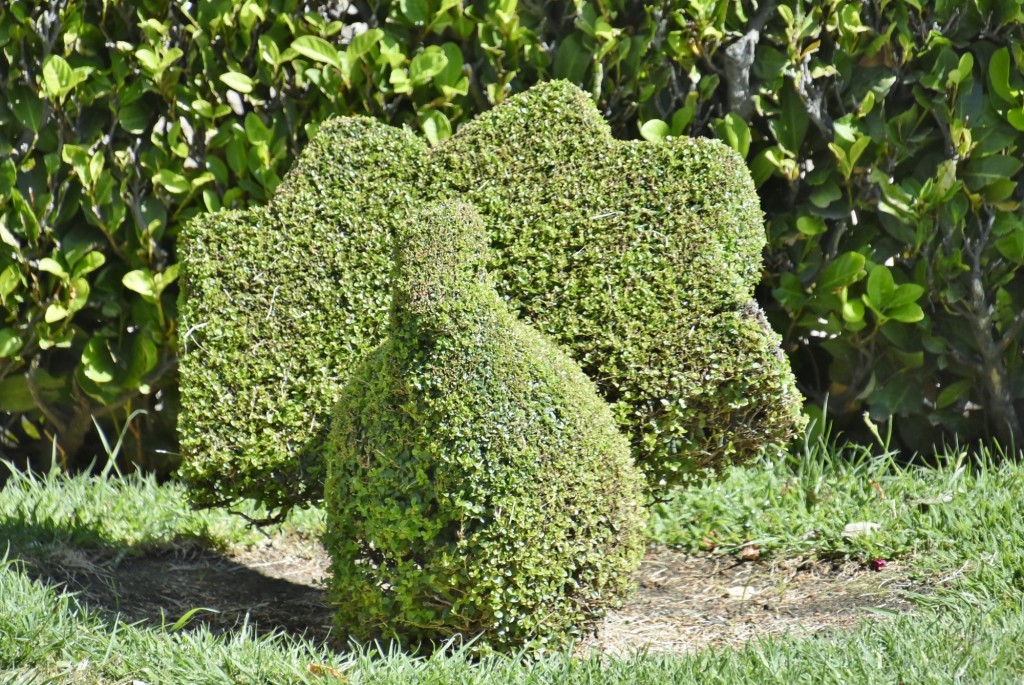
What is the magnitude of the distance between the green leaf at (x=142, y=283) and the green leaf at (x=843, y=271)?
2714 millimetres

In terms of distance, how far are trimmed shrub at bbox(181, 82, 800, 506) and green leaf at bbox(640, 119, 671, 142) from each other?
0.67 m

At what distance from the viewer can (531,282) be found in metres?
3.52

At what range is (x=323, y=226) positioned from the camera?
11.9 feet

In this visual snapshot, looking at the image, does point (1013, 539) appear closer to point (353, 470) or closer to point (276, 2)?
point (353, 470)

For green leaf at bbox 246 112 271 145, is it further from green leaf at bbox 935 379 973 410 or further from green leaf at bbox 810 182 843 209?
green leaf at bbox 935 379 973 410

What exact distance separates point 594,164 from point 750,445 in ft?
3.36

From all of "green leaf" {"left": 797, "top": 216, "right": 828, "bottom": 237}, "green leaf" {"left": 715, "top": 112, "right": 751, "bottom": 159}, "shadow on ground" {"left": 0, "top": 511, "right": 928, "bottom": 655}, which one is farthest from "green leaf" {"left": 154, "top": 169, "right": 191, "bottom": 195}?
"green leaf" {"left": 797, "top": 216, "right": 828, "bottom": 237}

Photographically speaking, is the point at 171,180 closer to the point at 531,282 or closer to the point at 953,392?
the point at 531,282

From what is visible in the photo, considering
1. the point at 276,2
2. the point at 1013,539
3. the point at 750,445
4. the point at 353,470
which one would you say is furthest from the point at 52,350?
the point at 1013,539

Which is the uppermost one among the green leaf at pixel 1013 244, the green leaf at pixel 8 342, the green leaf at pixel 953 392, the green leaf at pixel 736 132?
the green leaf at pixel 736 132

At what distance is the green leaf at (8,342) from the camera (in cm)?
461

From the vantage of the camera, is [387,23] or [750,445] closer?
[750,445]

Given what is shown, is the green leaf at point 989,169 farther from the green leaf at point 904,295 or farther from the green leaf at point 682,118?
the green leaf at point 682,118

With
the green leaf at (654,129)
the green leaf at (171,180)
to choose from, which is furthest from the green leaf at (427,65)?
the green leaf at (171,180)
